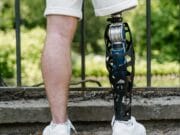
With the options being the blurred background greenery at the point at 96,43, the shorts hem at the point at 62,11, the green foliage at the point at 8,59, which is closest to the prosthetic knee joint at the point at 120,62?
the shorts hem at the point at 62,11

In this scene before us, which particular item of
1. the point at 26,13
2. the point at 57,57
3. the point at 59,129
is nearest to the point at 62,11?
the point at 57,57

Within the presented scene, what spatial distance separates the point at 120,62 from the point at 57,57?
0.25 m

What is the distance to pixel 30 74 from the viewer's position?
12461mm

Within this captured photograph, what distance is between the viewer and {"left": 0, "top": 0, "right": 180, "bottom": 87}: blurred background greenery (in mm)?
12664

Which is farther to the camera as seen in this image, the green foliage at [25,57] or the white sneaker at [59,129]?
the green foliage at [25,57]

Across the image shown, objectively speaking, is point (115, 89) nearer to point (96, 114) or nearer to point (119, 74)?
point (119, 74)

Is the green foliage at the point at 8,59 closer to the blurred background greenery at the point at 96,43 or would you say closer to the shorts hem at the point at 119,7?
the blurred background greenery at the point at 96,43

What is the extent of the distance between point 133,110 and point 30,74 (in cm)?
977

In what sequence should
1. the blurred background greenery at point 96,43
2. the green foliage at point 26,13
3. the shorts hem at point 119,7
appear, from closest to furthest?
the shorts hem at point 119,7 → the blurred background greenery at point 96,43 → the green foliage at point 26,13

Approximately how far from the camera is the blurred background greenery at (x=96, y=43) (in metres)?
12.7

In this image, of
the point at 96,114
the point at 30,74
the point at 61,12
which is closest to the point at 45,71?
the point at 61,12

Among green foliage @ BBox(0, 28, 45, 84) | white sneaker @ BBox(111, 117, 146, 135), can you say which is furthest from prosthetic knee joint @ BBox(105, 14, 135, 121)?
green foliage @ BBox(0, 28, 45, 84)

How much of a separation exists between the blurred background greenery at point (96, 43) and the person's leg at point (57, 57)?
8.88 m

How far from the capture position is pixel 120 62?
7.81 ft
